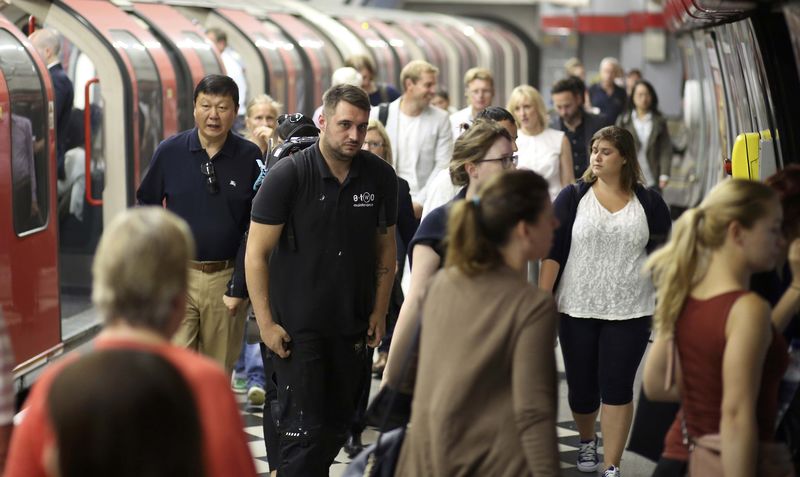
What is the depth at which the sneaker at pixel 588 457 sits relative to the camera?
24.1 feet

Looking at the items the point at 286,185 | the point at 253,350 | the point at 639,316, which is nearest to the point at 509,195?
the point at 286,185

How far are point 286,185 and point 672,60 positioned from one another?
31596 mm

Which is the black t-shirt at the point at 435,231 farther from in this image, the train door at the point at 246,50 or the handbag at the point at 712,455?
the train door at the point at 246,50

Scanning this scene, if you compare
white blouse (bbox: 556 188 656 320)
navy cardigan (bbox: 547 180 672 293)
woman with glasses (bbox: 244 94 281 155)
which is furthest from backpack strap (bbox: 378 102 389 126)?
white blouse (bbox: 556 188 656 320)

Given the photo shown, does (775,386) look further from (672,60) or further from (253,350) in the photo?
(672,60)

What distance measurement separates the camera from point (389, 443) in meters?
4.17

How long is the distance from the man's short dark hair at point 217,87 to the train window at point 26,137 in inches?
58.1

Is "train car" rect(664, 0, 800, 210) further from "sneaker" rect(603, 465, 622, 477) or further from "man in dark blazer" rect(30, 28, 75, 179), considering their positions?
"man in dark blazer" rect(30, 28, 75, 179)

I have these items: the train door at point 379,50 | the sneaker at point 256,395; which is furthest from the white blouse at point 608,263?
the train door at point 379,50

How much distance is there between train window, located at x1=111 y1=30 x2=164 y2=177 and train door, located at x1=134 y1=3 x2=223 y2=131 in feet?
1.79

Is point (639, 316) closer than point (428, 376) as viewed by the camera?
No

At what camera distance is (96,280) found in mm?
3113

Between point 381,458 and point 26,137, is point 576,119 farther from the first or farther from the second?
point 381,458

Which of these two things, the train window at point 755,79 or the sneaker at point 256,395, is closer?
the train window at point 755,79
